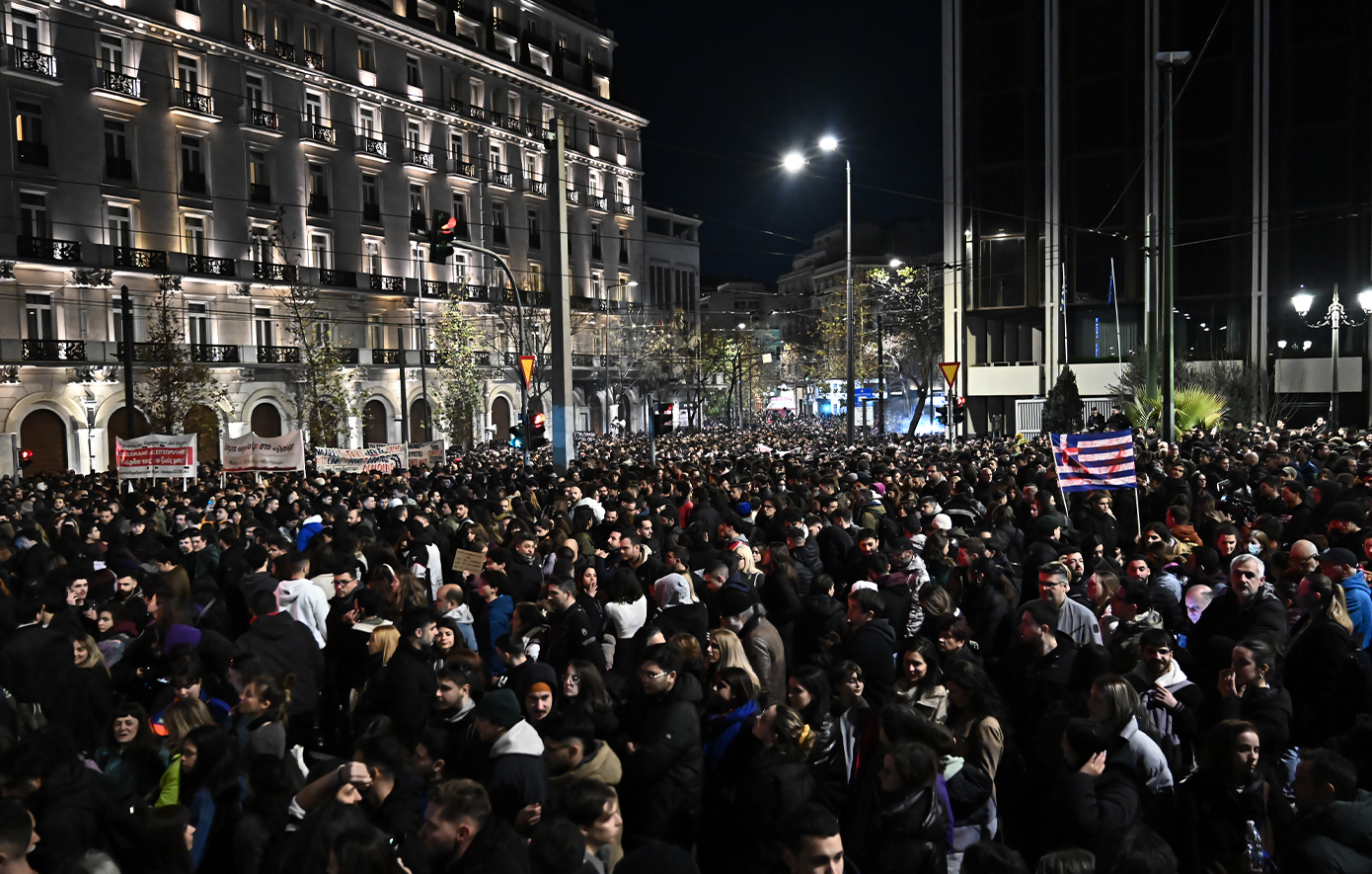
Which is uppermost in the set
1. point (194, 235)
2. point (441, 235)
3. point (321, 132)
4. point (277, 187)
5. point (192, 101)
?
point (321, 132)

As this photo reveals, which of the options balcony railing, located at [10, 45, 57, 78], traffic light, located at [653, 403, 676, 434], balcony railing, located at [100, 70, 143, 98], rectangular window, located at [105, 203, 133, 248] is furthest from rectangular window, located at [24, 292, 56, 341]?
traffic light, located at [653, 403, 676, 434]

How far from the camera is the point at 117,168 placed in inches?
1651

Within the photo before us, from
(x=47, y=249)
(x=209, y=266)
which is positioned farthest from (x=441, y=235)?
(x=209, y=266)

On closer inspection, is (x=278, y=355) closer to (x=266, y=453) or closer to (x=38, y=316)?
(x=38, y=316)

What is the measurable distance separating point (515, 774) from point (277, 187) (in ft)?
159

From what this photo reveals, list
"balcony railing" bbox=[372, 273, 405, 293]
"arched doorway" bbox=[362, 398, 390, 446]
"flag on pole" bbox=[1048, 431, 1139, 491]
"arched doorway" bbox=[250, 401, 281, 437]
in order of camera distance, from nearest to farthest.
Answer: "flag on pole" bbox=[1048, 431, 1139, 491]
"arched doorway" bbox=[250, 401, 281, 437]
"balcony railing" bbox=[372, 273, 405, 293]
"arched doorway" bbox=[362, 398, 390, 446]

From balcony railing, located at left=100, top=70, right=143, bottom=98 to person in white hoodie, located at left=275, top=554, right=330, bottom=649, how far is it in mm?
39414

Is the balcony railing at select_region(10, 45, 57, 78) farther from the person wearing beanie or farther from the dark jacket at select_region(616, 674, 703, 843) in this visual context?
the dark jacket at select_region(616, 674, 703, 843)

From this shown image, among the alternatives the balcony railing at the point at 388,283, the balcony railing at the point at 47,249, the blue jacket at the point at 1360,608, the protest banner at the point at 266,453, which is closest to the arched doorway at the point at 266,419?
the balcony railing at the point at 388,283

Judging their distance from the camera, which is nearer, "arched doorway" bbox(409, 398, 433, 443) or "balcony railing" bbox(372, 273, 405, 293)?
"balcony railing" bbox(372, 273, 405, 293)

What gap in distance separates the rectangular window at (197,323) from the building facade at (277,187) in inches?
5.3

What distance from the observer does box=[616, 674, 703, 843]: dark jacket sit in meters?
5.30

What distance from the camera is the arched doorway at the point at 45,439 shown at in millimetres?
39031

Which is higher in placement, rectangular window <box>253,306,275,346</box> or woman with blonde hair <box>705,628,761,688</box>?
rectangular window <box>253,306,275,346</box>
